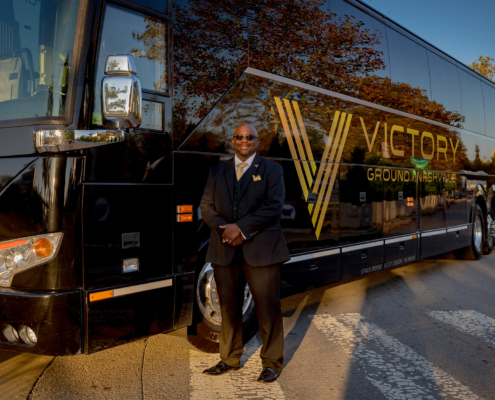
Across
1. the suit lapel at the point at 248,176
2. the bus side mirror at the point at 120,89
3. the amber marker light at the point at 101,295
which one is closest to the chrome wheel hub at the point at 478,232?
the suit lapel at the point at 248,176

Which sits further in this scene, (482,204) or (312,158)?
(482,204)

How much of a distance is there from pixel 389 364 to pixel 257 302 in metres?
1.42

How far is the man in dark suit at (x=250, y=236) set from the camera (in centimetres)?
397

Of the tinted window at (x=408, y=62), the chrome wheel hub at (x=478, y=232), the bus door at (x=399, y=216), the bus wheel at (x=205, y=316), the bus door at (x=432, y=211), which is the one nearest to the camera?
the bus wheel at (x=205, y=316)

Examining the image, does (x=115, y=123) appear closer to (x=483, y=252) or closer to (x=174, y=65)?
(x=174, y=65)

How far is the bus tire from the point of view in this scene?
34.4 feet

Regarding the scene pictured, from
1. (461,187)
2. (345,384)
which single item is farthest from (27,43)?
(461,187)

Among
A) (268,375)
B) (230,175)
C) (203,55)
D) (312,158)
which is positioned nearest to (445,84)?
(312,158)

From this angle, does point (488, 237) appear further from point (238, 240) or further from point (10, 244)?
point (10, 244)

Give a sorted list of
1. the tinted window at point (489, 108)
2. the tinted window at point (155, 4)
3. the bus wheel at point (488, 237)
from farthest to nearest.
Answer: the bus wheel at point (488, 237) < the tinted window at point (489, 108) < the tinted window at point (155, 4)

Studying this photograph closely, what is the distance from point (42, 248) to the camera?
3.47 m

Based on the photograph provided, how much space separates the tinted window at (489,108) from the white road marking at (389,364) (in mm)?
7092

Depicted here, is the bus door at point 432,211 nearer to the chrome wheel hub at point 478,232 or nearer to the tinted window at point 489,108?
the chrome wheel hub at point 478,232

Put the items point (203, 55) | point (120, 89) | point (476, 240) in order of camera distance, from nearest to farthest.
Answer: point (120, 89) < point (203, 55) < point (476, 240)
